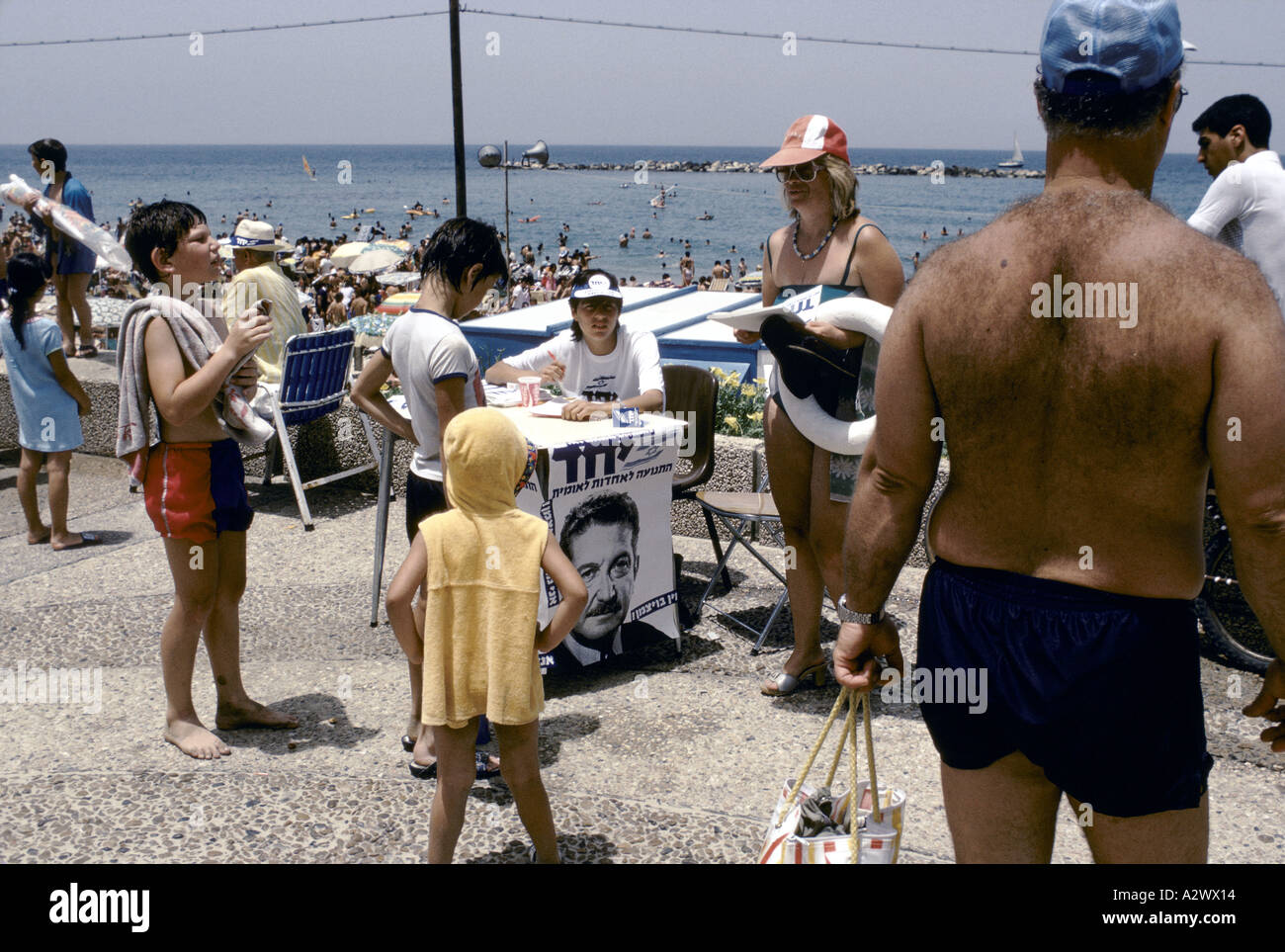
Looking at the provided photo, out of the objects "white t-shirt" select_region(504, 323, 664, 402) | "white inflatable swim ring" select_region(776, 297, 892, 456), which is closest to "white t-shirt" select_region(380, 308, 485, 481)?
"white inflatable swim ring" select_region(776, 297, 892, 456)

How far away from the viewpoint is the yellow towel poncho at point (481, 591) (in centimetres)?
265

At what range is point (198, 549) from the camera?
3.52 metres

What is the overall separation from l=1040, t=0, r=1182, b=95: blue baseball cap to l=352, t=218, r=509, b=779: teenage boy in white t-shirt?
6.85ft

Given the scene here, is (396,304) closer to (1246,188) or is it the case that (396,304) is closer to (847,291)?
(847,291)

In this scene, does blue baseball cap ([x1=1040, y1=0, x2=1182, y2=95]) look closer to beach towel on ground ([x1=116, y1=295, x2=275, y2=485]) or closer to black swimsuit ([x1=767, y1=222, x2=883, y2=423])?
black swimsuit ([x1=767, y1=222, x2=883, y2=423])

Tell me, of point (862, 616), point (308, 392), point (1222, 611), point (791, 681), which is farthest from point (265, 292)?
point (862, 616)

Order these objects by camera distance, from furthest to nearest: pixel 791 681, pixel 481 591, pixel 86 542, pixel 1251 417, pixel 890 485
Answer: pixel 86 542 < pixel 791 681 < pixel 481 591 < pixel 890 485 < pixel 1251 417

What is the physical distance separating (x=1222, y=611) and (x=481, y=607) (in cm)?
353

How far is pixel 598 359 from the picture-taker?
502 cm

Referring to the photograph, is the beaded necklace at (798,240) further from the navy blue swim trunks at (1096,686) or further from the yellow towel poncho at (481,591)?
the navy blue swim trunks at (1096,686)

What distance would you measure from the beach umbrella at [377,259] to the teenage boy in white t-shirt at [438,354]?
2211 centimetres

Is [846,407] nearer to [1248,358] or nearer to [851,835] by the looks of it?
[851,835]
